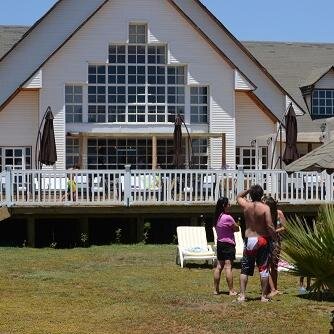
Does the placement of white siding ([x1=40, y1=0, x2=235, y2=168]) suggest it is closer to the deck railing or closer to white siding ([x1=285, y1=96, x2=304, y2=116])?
white siding ([x1=285, y1=96, x2=304, y2=116])

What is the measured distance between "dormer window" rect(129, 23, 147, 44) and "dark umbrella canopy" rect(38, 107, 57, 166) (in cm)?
507

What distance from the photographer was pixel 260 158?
33.9m

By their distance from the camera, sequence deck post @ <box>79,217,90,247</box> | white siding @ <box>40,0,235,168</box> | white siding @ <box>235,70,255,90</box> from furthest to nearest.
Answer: white siding @ <box>235,70,255,90</box>
white siding @ <box>40,0,235,168</box>
deck post @ <box>79,217,90,247</box>

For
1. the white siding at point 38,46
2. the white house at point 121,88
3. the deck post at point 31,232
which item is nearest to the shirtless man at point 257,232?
the deck post at point 31,232

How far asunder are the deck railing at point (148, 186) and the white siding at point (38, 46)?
29.5 feet

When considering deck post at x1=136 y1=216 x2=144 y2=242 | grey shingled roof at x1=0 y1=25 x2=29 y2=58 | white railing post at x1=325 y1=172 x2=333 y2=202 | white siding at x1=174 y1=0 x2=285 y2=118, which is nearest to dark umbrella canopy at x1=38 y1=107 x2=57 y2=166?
deck post at x1=136 y1=216 x2=144 y2=242

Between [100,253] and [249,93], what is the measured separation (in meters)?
13.0

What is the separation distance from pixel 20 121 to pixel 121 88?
150 inches

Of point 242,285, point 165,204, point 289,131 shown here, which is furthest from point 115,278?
point 289,131

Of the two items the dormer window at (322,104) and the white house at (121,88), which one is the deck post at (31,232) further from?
the dormer window at (322,104)

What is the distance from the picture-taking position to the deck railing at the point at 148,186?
2398 cm

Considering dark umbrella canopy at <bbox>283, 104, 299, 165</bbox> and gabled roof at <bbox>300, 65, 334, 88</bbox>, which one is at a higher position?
gabled roof at <bbox>300, 65, 334, 88</bbox>

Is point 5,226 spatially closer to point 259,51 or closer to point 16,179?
point 16,179

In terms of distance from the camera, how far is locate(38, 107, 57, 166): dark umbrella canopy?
28719 millimetres
